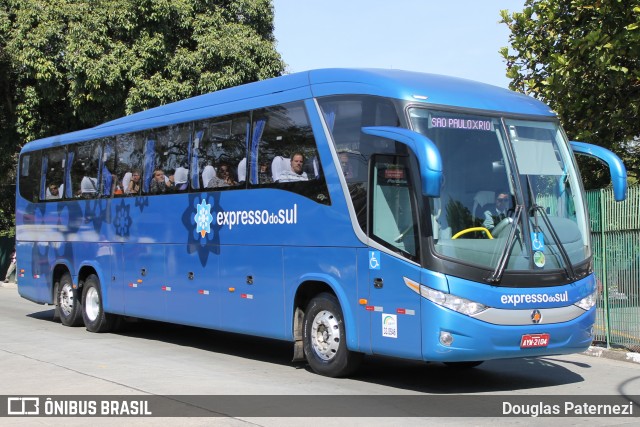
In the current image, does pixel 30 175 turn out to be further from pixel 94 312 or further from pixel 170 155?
pixel 170 155

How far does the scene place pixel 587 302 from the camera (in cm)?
1009

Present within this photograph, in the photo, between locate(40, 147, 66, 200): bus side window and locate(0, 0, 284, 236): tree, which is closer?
locate(40, 147, 66, 200): bus side window

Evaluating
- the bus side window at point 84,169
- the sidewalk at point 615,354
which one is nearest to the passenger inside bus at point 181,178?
the bus side window at point 84,169

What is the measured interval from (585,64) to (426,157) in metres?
8.89

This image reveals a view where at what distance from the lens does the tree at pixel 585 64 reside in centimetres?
1538

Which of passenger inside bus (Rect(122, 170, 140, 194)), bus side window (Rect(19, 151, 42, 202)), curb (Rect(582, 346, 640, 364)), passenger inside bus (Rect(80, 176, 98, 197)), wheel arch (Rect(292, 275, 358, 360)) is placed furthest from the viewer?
bus side window (Rect(19, 151, 42, 202))

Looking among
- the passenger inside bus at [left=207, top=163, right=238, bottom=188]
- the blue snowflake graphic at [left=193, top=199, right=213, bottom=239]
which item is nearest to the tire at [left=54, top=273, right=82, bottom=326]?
the blue snowflake graphic at [left=193, top=199, right=213, bottom=239]

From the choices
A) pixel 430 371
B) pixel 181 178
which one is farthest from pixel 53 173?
pixel 430 371

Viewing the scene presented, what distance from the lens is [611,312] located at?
44.6 feet

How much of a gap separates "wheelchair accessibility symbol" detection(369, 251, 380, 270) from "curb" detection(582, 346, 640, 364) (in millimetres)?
4929

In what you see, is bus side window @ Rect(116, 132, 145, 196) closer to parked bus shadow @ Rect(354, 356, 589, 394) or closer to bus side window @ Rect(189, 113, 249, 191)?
bus side window @ Rect(189, 113, 249, 191)

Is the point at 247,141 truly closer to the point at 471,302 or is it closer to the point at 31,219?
the point at 471,302

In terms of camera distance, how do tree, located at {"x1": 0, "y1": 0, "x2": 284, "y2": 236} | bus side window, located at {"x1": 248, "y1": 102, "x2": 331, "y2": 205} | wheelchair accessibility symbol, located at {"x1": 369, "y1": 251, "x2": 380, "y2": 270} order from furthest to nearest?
tree, located at {"x1": 0, "y1": 0, "x2": 284, "y2": 236}
bus side window, located at {"x1": 248, "y1": 102, "x2": 331, "y2": 205}
wheelchair accessibility symbol, located at {"x1": 369, "y1": 251, "x2": 380, "y2": 270}

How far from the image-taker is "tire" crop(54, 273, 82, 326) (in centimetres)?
1720
